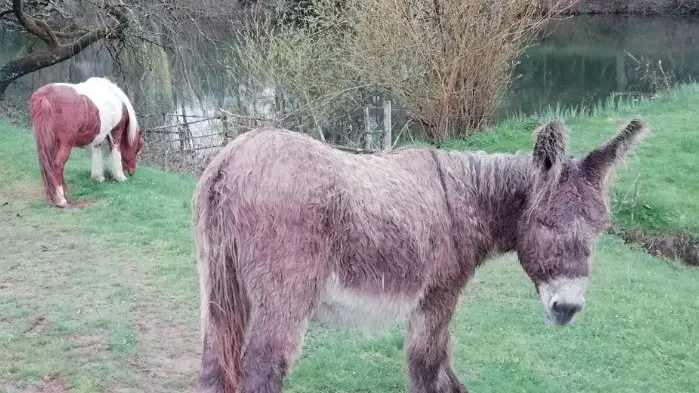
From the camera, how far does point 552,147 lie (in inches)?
112

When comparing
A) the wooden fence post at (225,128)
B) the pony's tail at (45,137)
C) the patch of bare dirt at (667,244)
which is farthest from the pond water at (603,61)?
the pony's tail at (45,137)

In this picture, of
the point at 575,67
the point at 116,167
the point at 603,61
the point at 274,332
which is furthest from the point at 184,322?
the point at 603,61

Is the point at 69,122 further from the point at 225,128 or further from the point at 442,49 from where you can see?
the point at 442,49

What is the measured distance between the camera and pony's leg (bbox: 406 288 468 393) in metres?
3.11

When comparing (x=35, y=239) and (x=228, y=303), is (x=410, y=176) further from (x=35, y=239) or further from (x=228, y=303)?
(x=35, y=239)

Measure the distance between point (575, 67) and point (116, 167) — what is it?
18.1m

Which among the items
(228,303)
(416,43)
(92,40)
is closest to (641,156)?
(416,43)

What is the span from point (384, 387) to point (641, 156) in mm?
7860

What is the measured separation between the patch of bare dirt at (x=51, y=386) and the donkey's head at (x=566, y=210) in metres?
2.82

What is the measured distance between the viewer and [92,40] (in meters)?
13.3

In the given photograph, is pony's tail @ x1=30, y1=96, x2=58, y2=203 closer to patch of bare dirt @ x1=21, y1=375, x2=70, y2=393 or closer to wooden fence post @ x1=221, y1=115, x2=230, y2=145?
patch of bare dirt @ x1=21, y1=375, x2=70, y2=393

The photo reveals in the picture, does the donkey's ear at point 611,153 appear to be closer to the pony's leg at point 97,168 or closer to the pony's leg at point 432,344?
the pony's leg at point 432,344

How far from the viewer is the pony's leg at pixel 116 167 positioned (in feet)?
27.8

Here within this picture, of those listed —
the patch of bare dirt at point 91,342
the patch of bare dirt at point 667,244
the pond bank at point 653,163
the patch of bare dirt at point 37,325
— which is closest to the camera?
the patch of bare dirt at point 91,342
